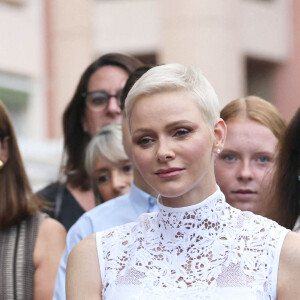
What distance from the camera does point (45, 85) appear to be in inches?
720

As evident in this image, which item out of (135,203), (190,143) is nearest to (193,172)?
(190,143)

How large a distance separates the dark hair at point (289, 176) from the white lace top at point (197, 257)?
0.86m

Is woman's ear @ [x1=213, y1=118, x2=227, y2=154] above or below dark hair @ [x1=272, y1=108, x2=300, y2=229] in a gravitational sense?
above

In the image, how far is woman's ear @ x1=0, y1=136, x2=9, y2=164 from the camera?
4.95m

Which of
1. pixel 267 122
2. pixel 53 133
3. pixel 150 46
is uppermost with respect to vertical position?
pixel 267 122

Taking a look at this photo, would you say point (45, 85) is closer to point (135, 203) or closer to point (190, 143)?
point (135, 203)

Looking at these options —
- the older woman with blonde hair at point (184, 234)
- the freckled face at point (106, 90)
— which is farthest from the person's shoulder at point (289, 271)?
the freckled face at point (106, 90)

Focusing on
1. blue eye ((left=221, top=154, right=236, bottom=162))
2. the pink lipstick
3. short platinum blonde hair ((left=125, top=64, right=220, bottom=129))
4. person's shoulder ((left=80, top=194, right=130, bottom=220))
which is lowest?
person's shoulder ((left=80, top=194, right=130, bottom=220))

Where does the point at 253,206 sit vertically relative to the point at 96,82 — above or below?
below

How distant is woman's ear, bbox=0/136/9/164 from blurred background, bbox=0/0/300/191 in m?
12.1

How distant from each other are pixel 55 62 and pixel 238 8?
3402 millimetres

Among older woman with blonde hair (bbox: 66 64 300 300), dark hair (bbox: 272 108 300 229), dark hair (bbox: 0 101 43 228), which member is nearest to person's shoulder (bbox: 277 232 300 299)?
older woman with blonde hair (bbox: 66 64 300 300)

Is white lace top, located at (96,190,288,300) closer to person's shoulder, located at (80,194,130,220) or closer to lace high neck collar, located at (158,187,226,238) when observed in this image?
lace high neck collar, located at (158,187,226,238)

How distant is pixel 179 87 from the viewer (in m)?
3.43
